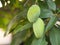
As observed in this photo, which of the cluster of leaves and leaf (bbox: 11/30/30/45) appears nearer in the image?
the cluster of leaves

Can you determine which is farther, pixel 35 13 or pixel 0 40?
pixel 0 40

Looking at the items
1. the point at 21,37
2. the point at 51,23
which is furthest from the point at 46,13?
the point at 21,37

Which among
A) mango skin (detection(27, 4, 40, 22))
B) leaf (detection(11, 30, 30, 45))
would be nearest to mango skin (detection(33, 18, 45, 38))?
mango skin (detection(27, 4, 40, 22))

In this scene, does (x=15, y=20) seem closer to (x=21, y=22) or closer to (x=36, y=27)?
(x=21, y=22)

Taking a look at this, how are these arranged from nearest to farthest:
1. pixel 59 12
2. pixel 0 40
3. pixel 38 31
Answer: pixel 38 31 → pixel 59 12 → pixel 0 40

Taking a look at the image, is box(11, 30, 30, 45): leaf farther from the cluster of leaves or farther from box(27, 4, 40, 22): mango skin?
box(27, 4, 40, 22): mango skin

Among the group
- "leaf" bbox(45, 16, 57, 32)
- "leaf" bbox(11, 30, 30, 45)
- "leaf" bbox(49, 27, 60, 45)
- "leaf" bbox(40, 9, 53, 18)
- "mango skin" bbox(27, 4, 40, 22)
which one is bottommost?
"leaf" bbox(11, 30, 30, 45)

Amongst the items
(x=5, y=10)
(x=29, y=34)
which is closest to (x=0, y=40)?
(x=5, y=10)

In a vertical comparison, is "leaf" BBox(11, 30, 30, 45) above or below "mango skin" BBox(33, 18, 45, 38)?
below
